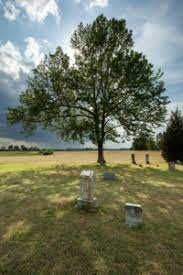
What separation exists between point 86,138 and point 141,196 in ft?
43.2

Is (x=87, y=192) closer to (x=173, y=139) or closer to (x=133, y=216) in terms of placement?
(x=133, y=216)

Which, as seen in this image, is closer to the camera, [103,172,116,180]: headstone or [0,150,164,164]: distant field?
[103,172,116,180]: headstone

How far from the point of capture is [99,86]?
1741 centimetres

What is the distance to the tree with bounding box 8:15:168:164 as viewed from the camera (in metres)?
16.2

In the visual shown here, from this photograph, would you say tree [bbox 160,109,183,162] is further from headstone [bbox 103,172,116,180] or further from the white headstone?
the white headstone

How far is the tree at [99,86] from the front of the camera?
16156 mm

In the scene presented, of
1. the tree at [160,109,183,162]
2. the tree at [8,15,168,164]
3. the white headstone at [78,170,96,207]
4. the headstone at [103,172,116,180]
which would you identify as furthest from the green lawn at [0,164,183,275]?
the tree at [160,109,183,162]

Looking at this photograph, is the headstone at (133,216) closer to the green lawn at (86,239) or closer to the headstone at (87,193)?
the green lawn at (86,239)

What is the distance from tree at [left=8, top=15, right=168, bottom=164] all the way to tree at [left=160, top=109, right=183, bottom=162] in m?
5.16

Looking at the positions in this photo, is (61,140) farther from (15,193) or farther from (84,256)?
(84,256)

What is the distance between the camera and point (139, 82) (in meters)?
15.9

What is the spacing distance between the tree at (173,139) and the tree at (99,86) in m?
5.16

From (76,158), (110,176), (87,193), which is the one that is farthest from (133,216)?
(76,158)

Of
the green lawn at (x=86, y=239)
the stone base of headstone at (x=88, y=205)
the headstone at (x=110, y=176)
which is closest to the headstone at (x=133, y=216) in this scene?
the green lawn at (x=86, y=239)
